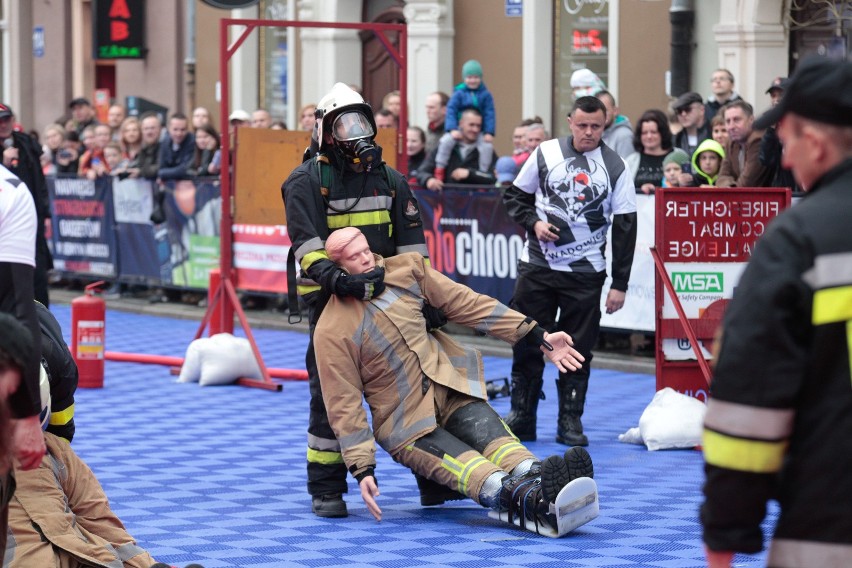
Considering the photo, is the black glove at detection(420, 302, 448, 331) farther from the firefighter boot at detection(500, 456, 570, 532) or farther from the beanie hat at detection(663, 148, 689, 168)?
the beanie hat at detection(663, 148, 689, 168)

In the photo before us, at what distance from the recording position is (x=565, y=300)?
920 cm

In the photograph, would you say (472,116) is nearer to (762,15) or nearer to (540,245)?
(762,15)

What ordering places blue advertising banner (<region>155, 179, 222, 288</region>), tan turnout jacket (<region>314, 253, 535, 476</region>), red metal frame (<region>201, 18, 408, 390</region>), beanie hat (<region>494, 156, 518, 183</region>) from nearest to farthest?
tan turnout jacket (<region>314, 253, 535, 476</region>) → red metal frame (<region>201, 18, 408, 390</region>) → beanie hat (<region>494, 156, 518, 183</region>) → blue advertising banner (<region>155, 179, 222, 288</region>)

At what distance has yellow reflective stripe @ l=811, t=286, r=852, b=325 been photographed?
10.1 ft

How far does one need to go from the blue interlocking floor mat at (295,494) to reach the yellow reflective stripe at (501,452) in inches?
11.7

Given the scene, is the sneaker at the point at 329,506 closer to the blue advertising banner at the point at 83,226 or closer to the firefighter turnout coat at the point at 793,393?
the firefighter turnout coat at the point at 793,393

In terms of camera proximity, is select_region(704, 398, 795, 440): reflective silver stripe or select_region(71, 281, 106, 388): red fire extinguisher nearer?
select_region(704, 398, 795, 440): reflective silver stripe

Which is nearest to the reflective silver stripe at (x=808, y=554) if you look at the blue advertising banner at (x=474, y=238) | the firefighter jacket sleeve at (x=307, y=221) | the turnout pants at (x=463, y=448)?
the turnout pants at (x=463, y=448)

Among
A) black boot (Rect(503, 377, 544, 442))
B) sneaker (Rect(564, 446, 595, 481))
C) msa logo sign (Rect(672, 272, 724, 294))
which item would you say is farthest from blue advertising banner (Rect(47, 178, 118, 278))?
sneaker (Rect(564, 446, 595, 481))

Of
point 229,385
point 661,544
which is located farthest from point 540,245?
point 229,385

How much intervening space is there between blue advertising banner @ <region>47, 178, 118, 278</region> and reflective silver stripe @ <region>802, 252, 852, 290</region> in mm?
15138

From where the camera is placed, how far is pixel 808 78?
10.3 ft

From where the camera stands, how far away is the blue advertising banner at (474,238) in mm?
13250

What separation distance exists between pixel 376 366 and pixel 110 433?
10.6 ft
